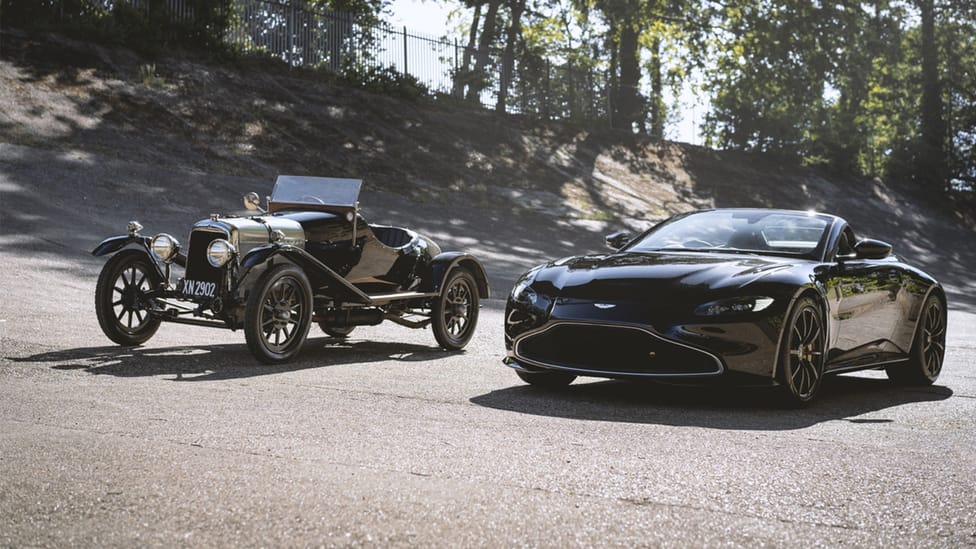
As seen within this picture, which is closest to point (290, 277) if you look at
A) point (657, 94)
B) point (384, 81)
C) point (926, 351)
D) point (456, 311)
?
point (456, 311)

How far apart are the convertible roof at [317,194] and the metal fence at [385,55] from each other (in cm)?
1810

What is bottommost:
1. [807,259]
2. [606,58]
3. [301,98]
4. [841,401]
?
[841,401]

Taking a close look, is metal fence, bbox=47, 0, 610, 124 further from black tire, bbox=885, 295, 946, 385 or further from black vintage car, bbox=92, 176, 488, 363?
black tire, bbox=885, 295, 946, 385

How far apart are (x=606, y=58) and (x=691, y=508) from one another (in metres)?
43.9

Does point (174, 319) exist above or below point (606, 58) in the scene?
below

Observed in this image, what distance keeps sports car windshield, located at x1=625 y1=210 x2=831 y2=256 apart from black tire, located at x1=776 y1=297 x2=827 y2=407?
84 cm

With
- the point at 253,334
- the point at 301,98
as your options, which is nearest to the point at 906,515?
the point at 253,334

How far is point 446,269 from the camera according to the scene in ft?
35.0

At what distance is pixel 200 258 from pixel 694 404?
4.14 meters

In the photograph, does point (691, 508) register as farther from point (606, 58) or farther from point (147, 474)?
point (606, 58)

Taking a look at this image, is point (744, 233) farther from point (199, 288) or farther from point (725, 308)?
point (199, 288)

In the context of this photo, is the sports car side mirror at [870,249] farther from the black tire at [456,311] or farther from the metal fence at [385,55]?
the metal fence at [385,55]

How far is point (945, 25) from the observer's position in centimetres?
4309

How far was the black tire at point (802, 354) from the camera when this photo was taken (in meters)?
7.09
